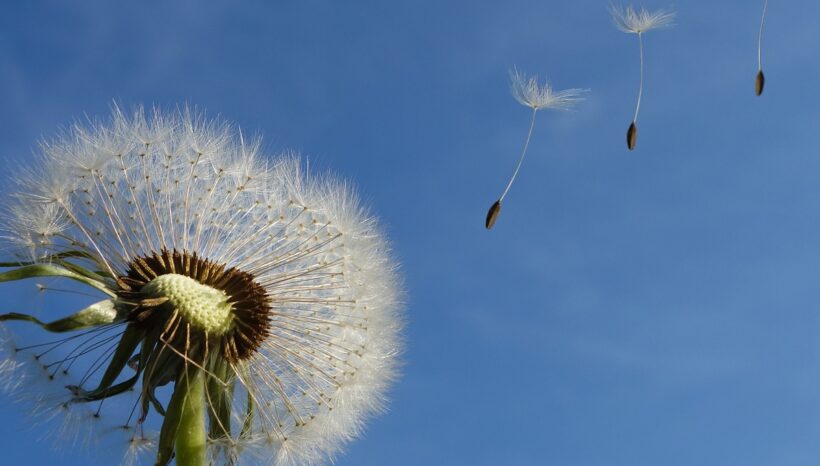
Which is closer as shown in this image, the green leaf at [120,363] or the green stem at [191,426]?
the green stem at [191,426]

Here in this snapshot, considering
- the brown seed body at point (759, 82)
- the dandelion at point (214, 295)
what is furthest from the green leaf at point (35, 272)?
the brown seed body at point (759, 82)

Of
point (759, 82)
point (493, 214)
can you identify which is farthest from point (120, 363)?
point (759, 82)

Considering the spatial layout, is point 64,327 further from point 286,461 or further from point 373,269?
point 373,269

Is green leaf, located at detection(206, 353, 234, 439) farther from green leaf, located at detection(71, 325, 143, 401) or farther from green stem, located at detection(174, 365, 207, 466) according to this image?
green leaf, located at detection(71, 325, 143, 401)

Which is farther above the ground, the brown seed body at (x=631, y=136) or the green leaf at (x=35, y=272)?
the brown seed body at (x=631, y=136)

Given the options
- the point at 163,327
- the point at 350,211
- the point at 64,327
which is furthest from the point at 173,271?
the point at 350,211

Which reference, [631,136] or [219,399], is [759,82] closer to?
[631,136]

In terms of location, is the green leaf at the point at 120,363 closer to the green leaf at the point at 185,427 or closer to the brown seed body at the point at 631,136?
the green leaf at the point at 185,427

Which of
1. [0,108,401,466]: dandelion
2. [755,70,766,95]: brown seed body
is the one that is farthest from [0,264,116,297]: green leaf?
[755,70,766,95]: brown seed body
